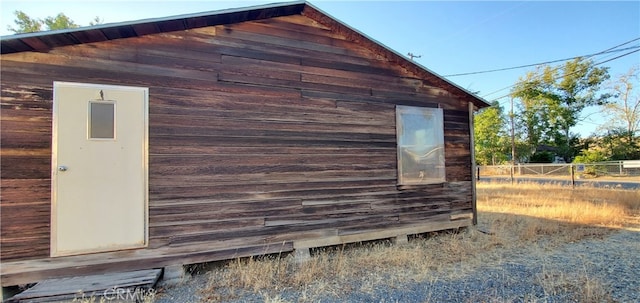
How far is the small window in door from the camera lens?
11.0 feet

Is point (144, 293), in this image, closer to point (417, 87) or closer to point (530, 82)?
point (417, 87)

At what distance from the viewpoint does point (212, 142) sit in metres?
3.84

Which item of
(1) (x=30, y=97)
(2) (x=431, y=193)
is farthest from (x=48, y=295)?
(2) (x=431, y=193)

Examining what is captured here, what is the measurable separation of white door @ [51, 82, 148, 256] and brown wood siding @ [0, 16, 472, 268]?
112mm

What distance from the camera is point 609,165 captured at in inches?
754

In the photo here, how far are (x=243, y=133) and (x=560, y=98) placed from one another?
38927 millimetres

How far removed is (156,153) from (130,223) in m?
0.85

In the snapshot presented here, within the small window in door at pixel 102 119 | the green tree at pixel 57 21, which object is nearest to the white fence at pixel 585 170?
the small window in door at pixel 102 119

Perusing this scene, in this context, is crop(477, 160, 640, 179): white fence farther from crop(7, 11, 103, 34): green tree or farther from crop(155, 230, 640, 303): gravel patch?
crop(7, 11, 103, 34): green tree

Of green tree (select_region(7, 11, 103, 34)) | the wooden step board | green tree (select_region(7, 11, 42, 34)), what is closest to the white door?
the wooden step board

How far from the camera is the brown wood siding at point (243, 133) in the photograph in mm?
3143

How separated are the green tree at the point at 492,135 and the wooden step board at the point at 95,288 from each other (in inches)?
1438

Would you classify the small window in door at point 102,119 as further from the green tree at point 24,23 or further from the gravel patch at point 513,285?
the green tree at point 24,23

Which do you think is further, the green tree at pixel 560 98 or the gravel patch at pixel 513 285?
the green tree at pixel 560 98
